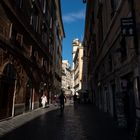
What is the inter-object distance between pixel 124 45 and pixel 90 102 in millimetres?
25966

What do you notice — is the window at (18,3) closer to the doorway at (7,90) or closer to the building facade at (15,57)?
the building facade at (15,57)

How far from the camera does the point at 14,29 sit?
47.3 feet

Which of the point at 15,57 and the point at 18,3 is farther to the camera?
the point at 18,3

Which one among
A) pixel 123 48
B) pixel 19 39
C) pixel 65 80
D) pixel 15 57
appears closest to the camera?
pixel 123 48

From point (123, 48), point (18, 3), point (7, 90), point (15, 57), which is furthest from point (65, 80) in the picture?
point (123, 48)

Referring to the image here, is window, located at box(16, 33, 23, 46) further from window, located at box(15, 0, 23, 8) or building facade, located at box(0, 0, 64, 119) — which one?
window, located at box(15, 0, 23, 8)

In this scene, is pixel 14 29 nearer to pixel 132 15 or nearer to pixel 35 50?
pixel 35 50

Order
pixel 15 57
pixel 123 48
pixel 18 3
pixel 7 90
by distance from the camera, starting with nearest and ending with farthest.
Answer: pixel 123 48, pixel 7 90, pixel 15 57, pixel 18 3

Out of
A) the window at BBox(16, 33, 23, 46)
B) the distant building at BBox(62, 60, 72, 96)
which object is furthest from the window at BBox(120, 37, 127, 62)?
the distant building at BBox(62, 60, 72, 96)

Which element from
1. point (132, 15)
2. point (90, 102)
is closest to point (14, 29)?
point (132, 15)

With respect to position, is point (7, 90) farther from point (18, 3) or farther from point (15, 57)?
point (18, 3)

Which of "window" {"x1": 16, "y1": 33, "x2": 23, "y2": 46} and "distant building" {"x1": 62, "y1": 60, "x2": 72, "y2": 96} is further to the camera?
"distant building" {"x1": 62, "y1": 60, "x2": 72, "y2": 96}

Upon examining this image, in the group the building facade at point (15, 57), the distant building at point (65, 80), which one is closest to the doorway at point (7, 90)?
the building facade at point (15, 57)

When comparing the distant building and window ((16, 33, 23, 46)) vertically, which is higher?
the distant building
